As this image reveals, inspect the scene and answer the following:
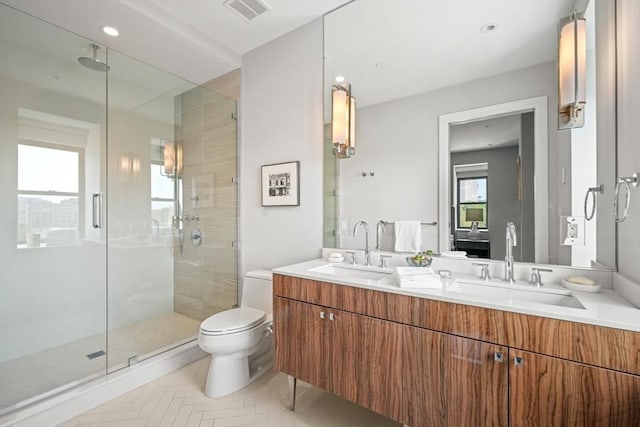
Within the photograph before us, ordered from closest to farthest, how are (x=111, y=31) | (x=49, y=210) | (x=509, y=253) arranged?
(x=509, y=253) → (x=111, y=31) → (x=49, y=210)

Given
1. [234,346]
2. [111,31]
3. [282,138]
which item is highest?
[111,31]

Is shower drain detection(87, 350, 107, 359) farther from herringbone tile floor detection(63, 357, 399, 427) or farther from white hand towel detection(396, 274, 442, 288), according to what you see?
white hand towel detection(396, 274, 442, 288)

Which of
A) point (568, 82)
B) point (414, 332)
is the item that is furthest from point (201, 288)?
point (568, 82)

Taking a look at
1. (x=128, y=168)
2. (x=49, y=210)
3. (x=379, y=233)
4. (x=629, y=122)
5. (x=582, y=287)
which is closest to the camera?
(x=629, y=122)

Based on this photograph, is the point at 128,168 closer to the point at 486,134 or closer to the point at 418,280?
the point at 418,280

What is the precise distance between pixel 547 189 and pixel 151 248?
10.2 feet

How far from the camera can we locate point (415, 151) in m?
1.78

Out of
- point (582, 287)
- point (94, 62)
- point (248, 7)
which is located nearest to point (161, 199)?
point (94, 62)

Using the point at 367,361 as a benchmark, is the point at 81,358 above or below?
below

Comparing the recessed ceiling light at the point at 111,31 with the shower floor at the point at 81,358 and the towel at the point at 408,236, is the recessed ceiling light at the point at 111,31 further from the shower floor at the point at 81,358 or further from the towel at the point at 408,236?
the towel at the point at 408,236

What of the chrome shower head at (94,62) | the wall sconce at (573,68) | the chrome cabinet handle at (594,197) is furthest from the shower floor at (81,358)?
the wall sconce at (573,68)

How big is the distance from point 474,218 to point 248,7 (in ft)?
6.81

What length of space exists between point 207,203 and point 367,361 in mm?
2165

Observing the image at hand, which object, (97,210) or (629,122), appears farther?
(97,210)
